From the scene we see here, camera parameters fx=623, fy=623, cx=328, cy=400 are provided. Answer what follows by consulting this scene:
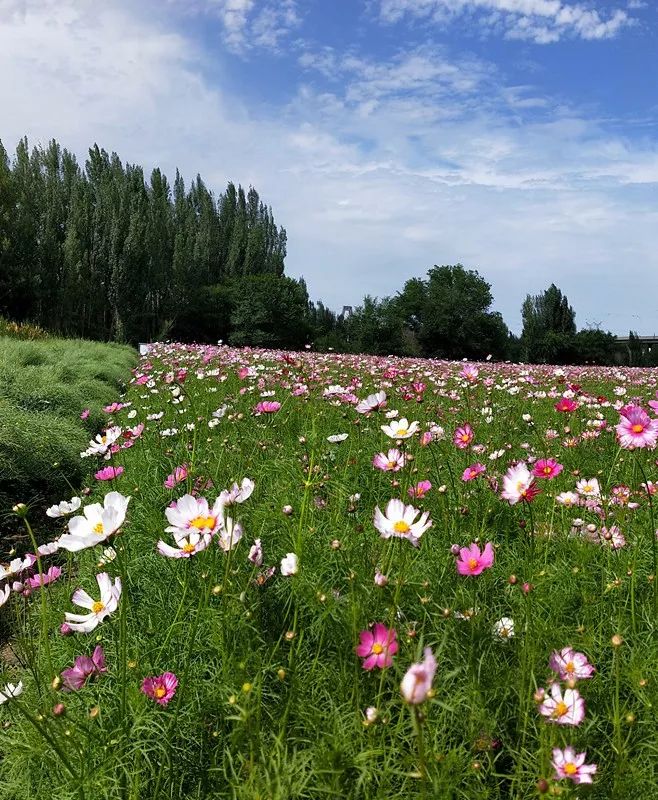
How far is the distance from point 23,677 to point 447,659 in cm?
112

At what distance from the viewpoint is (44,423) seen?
14.0 ft

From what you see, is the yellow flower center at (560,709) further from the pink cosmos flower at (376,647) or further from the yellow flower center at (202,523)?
the yellow flower center at (202,523)

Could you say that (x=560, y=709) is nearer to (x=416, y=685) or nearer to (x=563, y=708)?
(x=563, y=708)

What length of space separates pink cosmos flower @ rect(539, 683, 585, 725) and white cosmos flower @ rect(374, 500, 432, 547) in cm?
35

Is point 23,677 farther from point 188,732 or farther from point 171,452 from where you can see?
point 171,452

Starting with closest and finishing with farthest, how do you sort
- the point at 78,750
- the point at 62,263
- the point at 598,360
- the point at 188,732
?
1. the point at 78,750
2. the point at 188,732
3. the point at 62,263
4. the point at 598,360

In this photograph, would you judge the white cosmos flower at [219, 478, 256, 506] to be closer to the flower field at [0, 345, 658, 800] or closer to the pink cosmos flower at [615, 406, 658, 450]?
the flower field at [0, 345, 658, 800]

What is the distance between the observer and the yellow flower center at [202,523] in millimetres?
1226

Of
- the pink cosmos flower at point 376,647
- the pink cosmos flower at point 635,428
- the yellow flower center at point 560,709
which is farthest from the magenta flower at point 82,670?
the pink cosmos flower at point 635,428

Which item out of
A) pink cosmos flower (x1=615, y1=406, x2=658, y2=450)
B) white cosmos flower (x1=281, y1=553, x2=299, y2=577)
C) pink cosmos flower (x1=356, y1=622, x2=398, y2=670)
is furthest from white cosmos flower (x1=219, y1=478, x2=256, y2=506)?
pink cosmos flower (x1=615, y1=406, x2=658, y2=450)

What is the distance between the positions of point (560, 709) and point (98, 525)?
2.92 feet

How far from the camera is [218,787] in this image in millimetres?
1197

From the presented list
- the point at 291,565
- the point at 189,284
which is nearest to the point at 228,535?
the point at 291,565

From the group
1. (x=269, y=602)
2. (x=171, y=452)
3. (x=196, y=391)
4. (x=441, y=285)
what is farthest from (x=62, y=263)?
(x=441, y=285)
